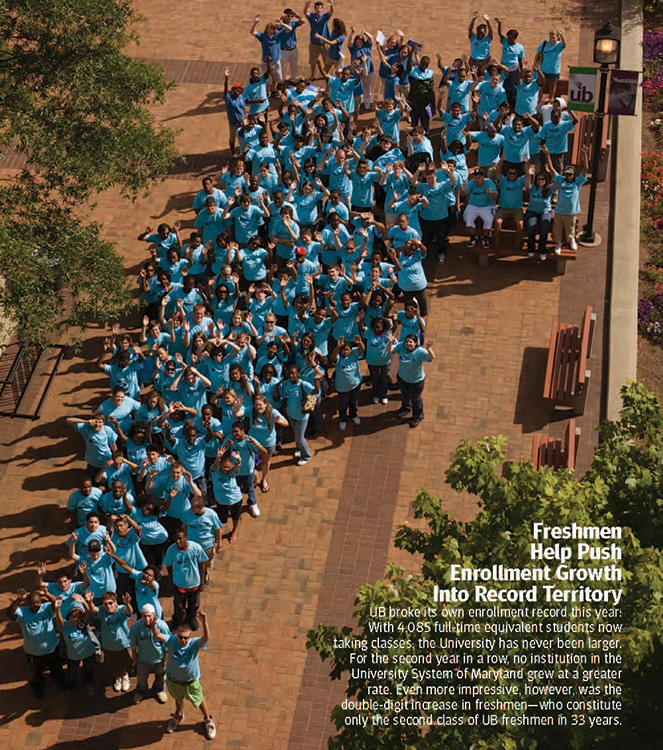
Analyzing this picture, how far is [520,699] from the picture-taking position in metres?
11.6

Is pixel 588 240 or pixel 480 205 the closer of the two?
pixel 480 205

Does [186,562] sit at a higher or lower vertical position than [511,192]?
lower

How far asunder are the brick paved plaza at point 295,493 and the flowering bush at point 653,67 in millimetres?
3990

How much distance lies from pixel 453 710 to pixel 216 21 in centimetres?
2245

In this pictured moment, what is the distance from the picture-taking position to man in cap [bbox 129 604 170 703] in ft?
52.6

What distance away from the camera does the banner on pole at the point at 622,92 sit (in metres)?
21.8

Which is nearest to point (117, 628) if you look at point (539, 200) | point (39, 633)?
point (39, 633)

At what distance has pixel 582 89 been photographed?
72.6ft

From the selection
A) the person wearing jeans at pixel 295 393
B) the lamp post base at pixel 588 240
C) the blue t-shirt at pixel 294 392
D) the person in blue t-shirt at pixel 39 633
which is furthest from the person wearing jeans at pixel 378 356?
the person in blue t-shirt at pixel 39 633

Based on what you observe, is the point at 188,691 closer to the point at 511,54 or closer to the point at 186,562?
the point at 186,562

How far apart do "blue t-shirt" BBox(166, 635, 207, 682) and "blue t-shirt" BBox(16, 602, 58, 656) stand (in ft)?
5.19

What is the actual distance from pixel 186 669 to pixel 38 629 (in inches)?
78.3

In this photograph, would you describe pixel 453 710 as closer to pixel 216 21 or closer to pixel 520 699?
pixel 520 699

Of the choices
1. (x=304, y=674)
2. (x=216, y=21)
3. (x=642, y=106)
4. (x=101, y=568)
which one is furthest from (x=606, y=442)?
(x=216, y=21)
